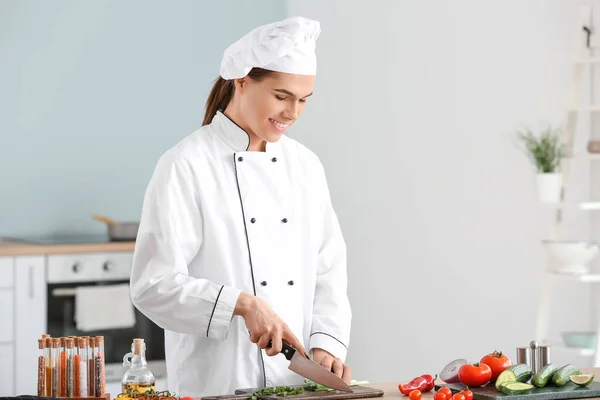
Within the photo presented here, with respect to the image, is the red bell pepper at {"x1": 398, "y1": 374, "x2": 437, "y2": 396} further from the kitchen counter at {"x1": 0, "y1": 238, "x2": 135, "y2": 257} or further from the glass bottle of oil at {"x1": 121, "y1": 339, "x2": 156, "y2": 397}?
the kitchen counter at {"x1": 0, "y1": 238, "x2": 135, "y2": 257}

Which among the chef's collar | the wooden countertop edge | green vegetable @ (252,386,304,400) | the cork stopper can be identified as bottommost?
green vegetable @ (252,386,304,400)

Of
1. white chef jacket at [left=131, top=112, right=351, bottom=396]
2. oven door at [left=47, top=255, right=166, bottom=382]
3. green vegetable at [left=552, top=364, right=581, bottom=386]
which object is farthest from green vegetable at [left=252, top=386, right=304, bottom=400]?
oven door at [left=47, top=255, right=166, bottom=382]

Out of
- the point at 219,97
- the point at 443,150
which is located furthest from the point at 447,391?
the point at 443,150

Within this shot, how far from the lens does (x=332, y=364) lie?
2426mm

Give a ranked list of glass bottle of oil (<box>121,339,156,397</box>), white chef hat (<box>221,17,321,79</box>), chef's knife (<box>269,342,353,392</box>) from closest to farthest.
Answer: glass bottle of oil (<box>121,339,156,397</box>) → chef's knife (<box>269,342,353,392</box>) → white chef hat (<box>221,17,321,79</box>)

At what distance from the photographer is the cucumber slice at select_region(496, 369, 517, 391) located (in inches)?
86.3

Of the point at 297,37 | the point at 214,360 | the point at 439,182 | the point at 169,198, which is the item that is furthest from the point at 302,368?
the point at 439,182

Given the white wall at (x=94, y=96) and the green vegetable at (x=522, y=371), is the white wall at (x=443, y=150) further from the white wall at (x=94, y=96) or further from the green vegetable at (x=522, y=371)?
the green vegetable at (x=522, y=371)

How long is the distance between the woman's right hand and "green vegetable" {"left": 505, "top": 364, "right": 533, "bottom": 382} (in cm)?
48

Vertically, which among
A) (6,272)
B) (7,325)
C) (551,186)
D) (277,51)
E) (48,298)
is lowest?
(7,325)

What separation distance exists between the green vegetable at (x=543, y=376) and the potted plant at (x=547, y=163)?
2069 mm

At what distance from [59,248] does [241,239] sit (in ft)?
6.15

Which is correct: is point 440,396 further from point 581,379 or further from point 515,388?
point 581,379

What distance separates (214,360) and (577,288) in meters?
2.84
